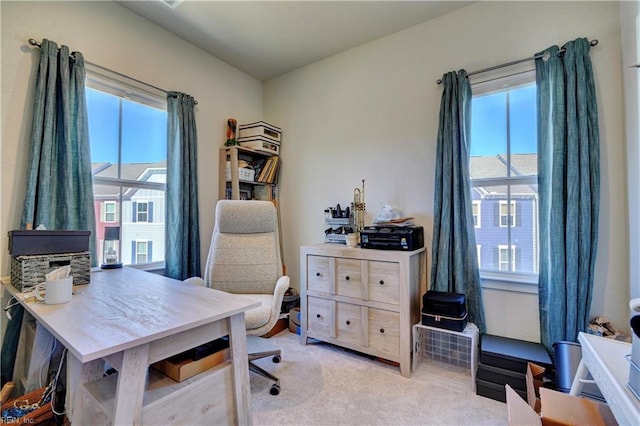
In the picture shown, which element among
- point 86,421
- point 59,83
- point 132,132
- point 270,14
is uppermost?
point 270,14

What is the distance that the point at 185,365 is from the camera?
110cm

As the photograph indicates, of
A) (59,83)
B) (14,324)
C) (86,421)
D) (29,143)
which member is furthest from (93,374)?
(59,83)

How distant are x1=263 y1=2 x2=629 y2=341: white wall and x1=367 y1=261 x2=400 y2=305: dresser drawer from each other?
582 millimetres

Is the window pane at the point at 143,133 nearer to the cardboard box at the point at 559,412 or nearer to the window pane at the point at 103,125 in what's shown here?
the window pane at the point at 103,125

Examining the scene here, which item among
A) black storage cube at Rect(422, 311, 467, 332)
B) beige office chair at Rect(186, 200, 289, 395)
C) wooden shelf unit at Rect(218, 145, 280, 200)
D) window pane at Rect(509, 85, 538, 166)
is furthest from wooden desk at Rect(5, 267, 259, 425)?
window pane at Rect(509, 85, 538, 166)

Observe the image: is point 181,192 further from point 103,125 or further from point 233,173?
point 103,125

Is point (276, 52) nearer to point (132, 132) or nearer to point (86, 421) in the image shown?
point (132, 132)

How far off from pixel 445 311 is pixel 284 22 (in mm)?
2660

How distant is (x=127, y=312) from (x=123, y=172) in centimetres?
164

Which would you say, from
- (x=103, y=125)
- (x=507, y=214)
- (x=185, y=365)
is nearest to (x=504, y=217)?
(x=507, y=214)

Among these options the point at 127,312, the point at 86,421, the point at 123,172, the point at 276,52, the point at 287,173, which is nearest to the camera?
the point at 86,421

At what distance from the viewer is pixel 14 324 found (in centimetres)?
171

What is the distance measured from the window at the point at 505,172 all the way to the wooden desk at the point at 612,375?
102 cm

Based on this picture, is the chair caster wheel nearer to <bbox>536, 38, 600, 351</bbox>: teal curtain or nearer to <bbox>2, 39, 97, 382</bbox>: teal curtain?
<bbox>2, 39, 97, 382</bbox>: teal curtain
